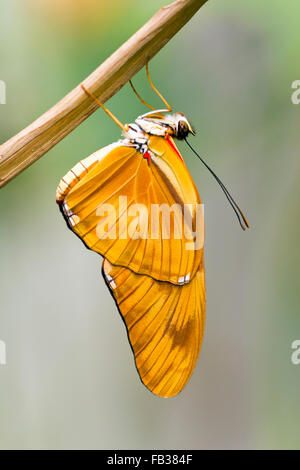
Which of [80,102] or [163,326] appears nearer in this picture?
[80,102]

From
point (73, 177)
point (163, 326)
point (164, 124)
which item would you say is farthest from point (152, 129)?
point (163, 326)

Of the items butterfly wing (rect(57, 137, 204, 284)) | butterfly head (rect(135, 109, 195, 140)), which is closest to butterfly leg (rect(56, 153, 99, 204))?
butterfly wing (rect(57, 137, 204, 284))

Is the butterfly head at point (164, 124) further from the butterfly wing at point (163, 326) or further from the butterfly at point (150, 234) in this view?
the butterfly wing at point (163, 326)

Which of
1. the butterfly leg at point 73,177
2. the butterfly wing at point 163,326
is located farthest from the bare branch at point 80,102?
the butterfly wing at point 163,326

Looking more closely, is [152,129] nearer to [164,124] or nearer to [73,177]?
[164,124]

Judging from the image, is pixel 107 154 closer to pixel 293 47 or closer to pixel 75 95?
pixel 75 95

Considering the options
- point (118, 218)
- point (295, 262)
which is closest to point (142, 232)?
point (118, 218)

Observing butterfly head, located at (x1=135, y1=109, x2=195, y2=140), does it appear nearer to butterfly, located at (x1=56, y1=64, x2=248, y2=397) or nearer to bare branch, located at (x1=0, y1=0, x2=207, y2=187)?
butterfly, located at (x1=56, y1=64, x2=248, y2=397)
